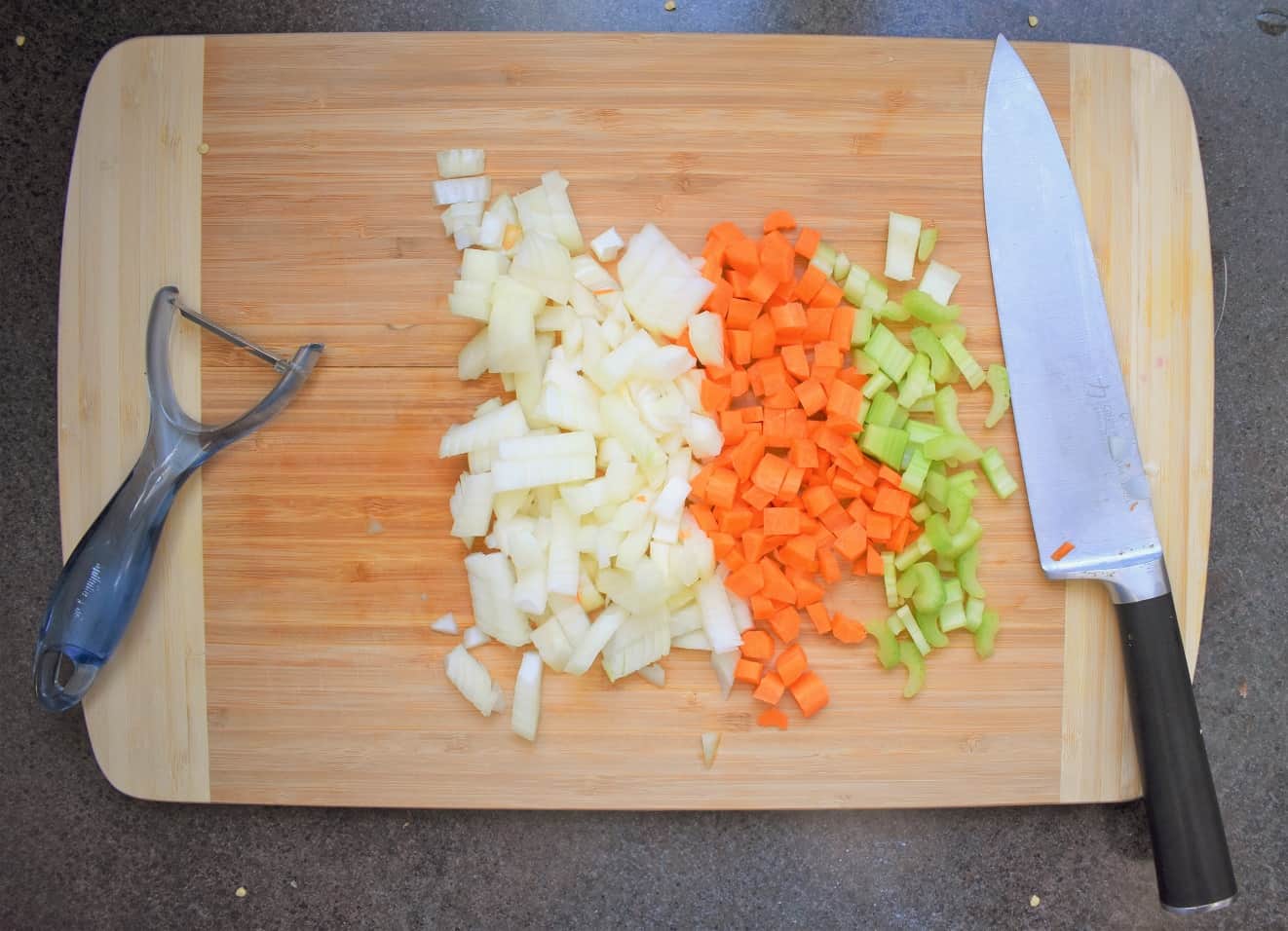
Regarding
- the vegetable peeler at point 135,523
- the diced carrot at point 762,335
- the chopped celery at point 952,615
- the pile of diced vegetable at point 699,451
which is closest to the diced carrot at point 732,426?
the pile of diced vegetable at point 699,451

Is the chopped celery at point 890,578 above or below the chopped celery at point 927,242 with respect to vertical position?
below

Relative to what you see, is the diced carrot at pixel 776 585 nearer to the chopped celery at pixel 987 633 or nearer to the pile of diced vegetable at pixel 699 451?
the pile of diced vegetable at pixel 699 451

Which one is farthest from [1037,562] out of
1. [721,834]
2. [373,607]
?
[373,607]

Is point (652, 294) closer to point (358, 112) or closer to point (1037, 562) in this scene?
point (358, 112)

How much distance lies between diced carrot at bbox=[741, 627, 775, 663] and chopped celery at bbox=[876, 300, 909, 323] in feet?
1.76

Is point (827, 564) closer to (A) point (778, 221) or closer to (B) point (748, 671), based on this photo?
(B) point (748, 671)

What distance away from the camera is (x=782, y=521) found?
4.27 ft

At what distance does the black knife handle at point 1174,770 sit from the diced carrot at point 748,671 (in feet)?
1.86

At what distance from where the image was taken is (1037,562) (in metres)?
1.38

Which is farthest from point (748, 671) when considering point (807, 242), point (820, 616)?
point (807, 242)

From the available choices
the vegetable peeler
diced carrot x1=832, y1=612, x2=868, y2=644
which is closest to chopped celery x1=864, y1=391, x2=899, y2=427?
diced carrot x1=832, y1=612, x2=868, y2=644

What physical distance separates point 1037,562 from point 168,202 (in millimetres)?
1502

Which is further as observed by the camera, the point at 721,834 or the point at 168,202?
the point at 721,834

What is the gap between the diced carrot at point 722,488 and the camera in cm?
130
